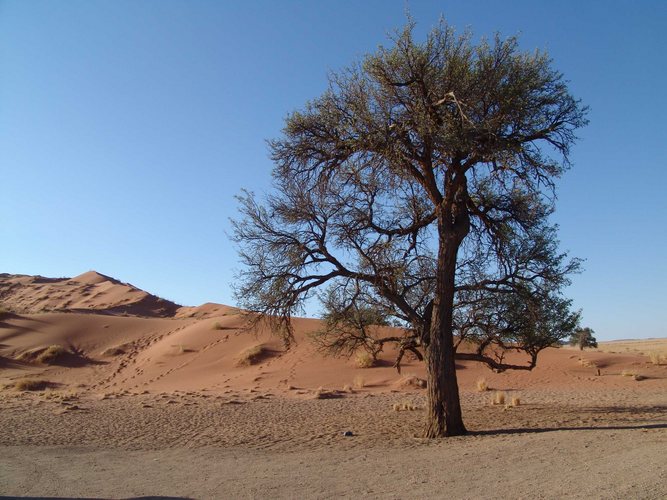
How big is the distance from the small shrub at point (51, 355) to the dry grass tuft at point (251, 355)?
13201 mm

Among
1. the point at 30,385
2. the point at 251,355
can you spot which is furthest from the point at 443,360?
the point at 30,385

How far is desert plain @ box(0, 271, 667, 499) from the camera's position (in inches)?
332

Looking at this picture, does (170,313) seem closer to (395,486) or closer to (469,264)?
(469,264)

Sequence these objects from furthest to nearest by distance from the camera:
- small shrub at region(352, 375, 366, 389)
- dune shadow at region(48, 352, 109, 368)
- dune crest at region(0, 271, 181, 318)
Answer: dune crest at region(0, 271, 181, 318), dune shadow at region(48, 352, 109, 368), small shrub at region(352, 375, 366, 389)

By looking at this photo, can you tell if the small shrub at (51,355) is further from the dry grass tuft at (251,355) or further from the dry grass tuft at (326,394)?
the dry grass tuft at (326,394)

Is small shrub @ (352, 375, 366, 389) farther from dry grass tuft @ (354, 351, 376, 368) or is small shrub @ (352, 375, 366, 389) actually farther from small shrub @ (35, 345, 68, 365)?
small shrub @ (35, 345, 68, 365)

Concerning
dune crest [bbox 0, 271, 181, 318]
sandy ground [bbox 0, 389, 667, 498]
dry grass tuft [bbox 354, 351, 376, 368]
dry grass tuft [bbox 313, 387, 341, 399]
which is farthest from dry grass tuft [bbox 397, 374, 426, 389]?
dune crest [bbox 0, 271, 181, 318]

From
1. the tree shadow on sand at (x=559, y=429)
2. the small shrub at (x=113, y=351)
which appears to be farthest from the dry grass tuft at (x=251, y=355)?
the tree shadow on sand at (x=559, y=429)

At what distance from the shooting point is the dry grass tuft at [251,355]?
115 feet

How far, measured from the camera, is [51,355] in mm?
37938

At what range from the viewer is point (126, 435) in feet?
49.4

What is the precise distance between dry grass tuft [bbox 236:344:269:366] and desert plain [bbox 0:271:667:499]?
10 centimetres

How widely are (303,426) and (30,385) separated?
760 inches

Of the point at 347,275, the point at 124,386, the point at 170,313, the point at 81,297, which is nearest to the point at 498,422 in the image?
the point at 347,275
